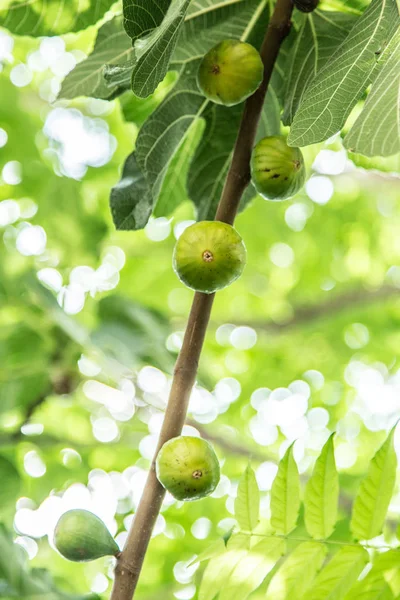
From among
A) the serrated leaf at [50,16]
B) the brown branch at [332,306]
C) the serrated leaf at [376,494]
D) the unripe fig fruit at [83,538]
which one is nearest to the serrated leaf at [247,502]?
the serrated leaf at [376,494]

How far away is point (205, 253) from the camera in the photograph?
1.47m

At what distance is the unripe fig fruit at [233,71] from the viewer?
1.55 m

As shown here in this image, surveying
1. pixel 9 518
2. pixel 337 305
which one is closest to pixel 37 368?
pixel 9 518

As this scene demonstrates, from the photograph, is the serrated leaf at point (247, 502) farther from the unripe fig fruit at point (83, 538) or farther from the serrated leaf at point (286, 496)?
the unripe fig fruit at point (83, 538)

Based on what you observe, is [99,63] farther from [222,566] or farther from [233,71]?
[222,566]

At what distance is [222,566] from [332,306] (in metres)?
5.69

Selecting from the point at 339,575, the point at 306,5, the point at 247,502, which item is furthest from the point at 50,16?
the point at 339,575

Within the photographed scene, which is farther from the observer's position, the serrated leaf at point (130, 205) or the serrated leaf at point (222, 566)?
the serrated leaf at point (130, 205)

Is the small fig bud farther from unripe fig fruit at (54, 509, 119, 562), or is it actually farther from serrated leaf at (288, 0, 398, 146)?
unripe fig fruit at (54, 509, 119, 562)

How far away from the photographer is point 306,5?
5.52 ft

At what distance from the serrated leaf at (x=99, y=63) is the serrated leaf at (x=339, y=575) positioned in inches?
54.0

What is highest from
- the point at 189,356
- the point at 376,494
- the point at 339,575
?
the point at 189,356

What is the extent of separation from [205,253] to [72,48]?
4500 mm

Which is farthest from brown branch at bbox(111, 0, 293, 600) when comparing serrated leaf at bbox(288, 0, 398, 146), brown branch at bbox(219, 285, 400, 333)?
brown branch at bbox(219, 285, 400, 333)
